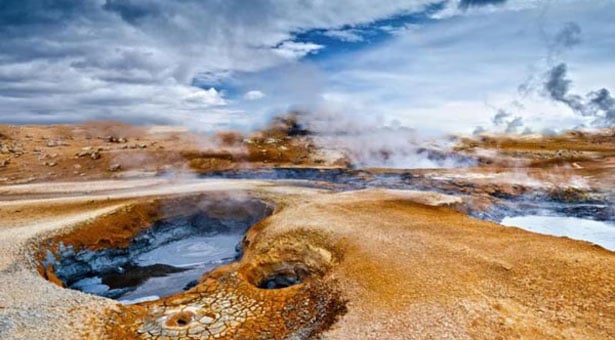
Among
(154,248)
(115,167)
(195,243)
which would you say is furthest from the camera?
(115,167)

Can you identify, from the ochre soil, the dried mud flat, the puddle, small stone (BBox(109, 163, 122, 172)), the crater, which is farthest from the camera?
small stone (BBox(109, 163, 122, 172))

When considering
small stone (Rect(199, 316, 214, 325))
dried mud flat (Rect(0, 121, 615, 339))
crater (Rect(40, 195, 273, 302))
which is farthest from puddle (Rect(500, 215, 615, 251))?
small stone (Rect(199, 316, 214, 325))

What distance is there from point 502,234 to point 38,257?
19904 millimetres

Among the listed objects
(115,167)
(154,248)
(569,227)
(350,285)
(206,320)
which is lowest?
(154,248)

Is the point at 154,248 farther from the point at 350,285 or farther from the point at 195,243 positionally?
the point at 350,285

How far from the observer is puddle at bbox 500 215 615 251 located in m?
21.2

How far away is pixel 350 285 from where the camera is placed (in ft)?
42.1

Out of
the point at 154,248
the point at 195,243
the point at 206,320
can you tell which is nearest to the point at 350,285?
the point at 206,320

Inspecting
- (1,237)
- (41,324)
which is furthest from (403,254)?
(1,237)

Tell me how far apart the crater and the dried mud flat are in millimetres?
357

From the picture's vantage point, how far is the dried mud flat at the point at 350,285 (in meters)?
10.6

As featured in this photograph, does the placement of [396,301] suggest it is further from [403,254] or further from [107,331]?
[107,331]

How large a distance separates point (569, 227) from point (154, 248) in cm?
2516

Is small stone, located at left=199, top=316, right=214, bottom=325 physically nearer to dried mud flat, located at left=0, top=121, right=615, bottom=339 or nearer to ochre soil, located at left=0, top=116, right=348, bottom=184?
dried mud flat, located at left=0, top=121, right=615, bottom=339
